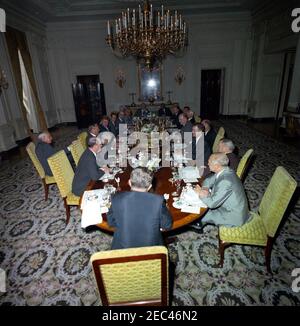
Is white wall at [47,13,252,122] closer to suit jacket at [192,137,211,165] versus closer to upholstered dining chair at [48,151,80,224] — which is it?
suit jacket at [192,137,211,165]

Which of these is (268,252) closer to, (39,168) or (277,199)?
(277,199)

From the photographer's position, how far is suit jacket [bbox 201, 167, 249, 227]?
2314 millimetres

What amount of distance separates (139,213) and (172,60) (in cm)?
1133

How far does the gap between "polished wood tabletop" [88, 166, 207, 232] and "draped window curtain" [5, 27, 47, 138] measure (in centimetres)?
731

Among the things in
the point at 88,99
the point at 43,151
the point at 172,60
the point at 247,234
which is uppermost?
the point at 172,60

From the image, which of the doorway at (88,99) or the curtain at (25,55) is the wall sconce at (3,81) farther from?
the doorway at (88,99)

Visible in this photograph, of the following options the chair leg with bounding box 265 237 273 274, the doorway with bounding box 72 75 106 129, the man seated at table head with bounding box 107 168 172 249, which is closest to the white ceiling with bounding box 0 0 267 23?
the doorway with bounding box 72 75 106 129

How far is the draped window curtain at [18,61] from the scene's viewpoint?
7.96 metres

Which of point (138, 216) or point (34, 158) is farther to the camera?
point (34, 158)

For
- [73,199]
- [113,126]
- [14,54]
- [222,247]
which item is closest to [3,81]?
[14,54]

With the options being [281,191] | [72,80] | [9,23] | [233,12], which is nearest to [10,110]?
[9,23]

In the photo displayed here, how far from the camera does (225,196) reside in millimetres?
2330
